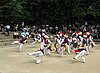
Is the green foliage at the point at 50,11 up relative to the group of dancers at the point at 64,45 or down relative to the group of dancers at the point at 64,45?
up

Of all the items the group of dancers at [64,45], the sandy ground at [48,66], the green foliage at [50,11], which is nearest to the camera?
the sandy ground at [48,66]

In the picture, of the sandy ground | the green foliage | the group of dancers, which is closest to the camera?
the sandy ground

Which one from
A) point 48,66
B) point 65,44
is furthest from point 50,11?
point 48,66

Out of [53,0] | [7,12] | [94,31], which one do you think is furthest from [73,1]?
[7,12]

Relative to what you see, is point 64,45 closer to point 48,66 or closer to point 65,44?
point 65,44

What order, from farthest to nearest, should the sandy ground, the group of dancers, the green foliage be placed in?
the green foliage < the group of dancers < the sandy ground

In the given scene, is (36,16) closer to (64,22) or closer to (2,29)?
(64,22)

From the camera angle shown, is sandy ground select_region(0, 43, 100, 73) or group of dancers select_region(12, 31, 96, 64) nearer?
sandy ground select_region(0, 43, 100, 73)

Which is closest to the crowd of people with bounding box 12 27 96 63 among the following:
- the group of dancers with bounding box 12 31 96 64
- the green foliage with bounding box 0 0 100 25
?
the group of dancers with bounding box 12 31 96 64

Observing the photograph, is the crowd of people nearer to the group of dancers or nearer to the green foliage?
the group of dancers

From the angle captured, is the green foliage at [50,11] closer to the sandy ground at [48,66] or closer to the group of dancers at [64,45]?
the group of dancers at [64,45]

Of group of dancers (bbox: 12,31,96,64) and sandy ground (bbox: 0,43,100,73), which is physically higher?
group of dancers (bbox: 12,31,96,64)

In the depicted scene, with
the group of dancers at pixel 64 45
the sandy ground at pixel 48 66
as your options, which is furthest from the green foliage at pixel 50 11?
the sandy ground at pixel 48 66

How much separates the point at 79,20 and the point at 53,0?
15.1 ft
